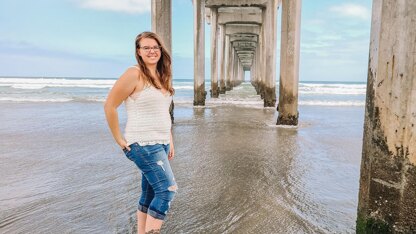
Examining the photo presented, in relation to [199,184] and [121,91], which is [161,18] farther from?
[121,91]

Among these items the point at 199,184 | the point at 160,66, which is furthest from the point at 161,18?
the point at 160,66

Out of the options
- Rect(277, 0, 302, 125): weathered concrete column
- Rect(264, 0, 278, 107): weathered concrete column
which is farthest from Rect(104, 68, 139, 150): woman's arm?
Rect(264, 0, 278, 107): weathered concrete column

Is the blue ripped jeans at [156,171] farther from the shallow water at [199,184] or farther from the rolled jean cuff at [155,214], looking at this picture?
the shallow water at [199,184]

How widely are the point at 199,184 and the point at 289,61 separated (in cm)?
604

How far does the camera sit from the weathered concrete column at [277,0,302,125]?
9.25 m

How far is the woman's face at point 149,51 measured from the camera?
231 centimetres

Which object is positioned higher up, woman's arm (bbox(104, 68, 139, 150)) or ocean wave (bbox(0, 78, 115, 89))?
woman's arm (bbox(104, 68, 139, 150))

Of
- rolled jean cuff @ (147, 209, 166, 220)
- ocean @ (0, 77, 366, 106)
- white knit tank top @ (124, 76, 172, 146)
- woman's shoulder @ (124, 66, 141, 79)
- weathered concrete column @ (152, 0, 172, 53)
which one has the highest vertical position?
weathered concrete column @ (152, 0, 172, 53)

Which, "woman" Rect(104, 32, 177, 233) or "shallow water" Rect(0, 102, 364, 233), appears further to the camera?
"shallow water" Rect(0, 102, 364, 233)

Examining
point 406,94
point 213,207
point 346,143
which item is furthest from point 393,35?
point 346,143

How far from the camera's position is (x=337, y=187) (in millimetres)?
4309

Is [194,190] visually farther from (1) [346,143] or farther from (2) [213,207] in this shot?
(1) [346,143]

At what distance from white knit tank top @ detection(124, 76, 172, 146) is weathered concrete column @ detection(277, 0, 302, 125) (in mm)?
7631

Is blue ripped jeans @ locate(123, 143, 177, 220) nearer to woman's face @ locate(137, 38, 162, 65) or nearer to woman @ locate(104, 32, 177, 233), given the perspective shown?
woman @ locate(104, 32, 177, 233)
